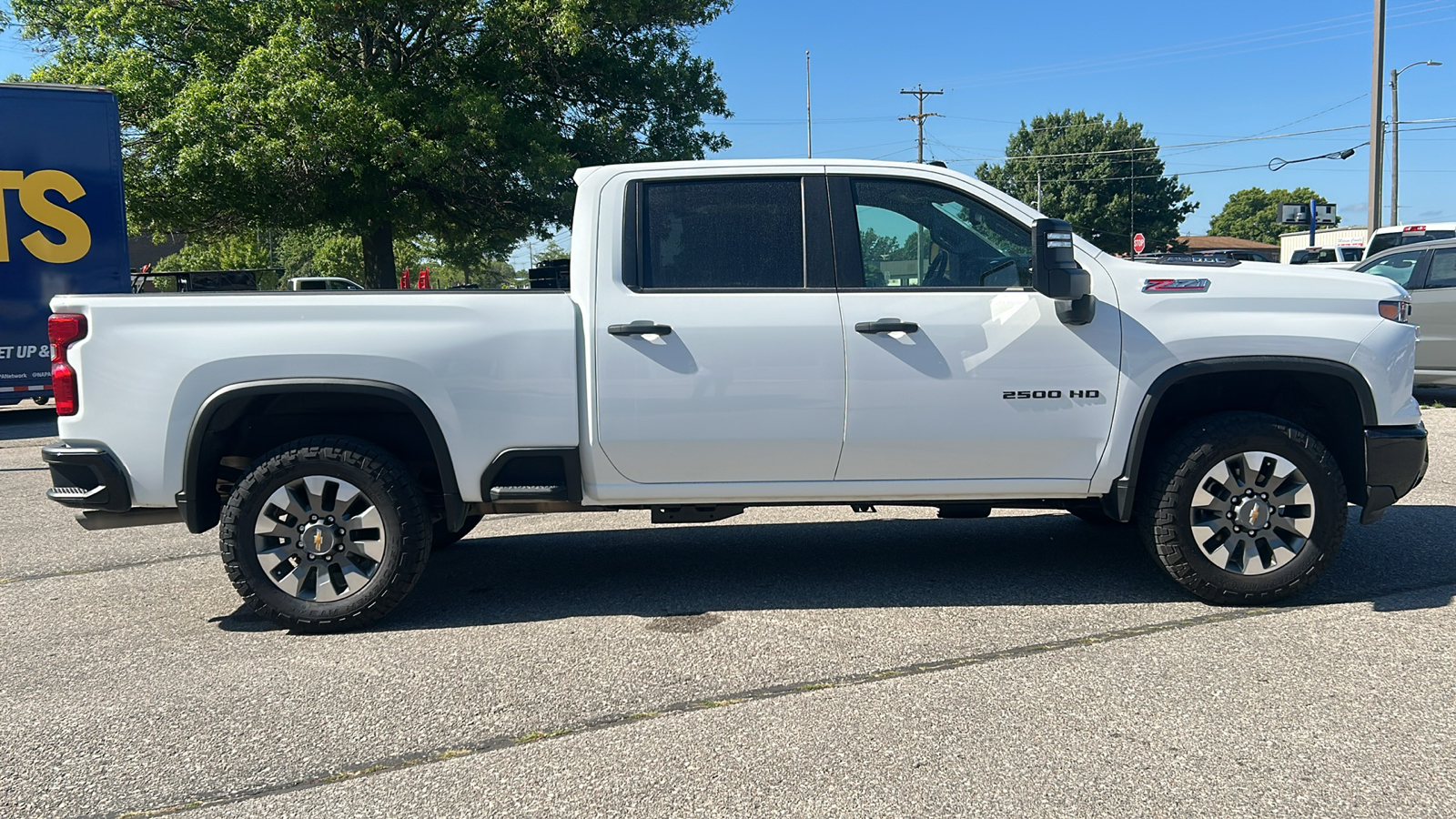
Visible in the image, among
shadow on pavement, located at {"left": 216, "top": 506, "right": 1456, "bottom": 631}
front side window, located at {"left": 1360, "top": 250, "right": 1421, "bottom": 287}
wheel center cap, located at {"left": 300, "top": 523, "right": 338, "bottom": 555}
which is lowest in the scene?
shadow on pavement, located at {"left": 216, "top": 506, "right": 1456, "bottom": 631}

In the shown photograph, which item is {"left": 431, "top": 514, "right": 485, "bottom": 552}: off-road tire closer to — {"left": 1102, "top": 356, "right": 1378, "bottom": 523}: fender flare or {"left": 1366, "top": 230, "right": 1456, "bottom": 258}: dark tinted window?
{"left": 1102, "top": 356, "right": 1378, "bottom": 523}: fender flare

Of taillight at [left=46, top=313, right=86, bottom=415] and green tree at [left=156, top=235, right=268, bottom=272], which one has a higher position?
green tree at [left=156, top=235, right=268, bottom=272]

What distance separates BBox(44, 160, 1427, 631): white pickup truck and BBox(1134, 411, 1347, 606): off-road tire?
0.01m

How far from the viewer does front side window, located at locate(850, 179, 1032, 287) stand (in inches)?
191

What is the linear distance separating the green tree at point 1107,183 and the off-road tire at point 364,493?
2426 inches

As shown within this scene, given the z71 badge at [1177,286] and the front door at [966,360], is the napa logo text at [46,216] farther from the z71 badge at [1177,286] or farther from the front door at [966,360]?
the z71 badge at [1177,286]

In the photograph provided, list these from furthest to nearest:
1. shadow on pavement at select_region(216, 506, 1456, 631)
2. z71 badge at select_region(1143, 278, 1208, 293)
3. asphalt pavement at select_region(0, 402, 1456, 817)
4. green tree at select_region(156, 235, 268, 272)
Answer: green tree at select_region(156, 235, 268, 272), shadow on pavement at select_region(216, 506, 1456, 631), z71 badge at select_region(1143, 278, 1208, 293), asphalt pavement at select_region(0, 402, 1456, 817)

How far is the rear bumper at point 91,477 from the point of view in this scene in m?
4.66

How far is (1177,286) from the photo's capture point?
4805mm

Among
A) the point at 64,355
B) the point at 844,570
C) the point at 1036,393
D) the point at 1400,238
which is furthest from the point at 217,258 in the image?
the point at 1036,393

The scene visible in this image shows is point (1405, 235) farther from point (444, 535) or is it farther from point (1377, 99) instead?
point (444, 535)

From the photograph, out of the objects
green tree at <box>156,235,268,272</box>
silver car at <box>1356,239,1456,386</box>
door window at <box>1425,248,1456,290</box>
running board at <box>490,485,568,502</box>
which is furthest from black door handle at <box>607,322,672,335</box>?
green tree at <box>156,235,268,272</box>

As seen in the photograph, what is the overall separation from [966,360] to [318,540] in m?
2.88

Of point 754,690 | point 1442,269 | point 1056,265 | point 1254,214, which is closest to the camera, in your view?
point 754,690
